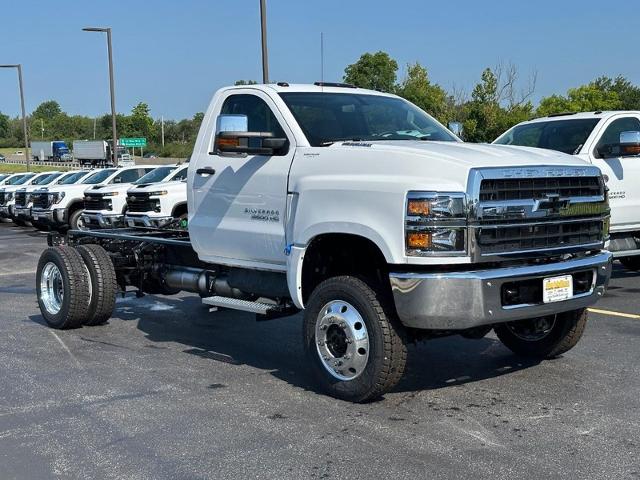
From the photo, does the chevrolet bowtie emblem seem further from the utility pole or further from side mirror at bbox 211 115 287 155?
the utility pole

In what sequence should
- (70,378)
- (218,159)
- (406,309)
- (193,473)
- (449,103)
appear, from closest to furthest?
(193,473) < (406,309) < (70,378) < (218,159) < (449,103)

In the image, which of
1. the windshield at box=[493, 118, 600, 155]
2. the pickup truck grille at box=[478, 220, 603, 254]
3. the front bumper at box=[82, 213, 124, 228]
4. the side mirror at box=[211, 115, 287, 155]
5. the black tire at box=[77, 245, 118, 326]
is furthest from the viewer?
the front bumper at box=[82, 213, 124, 228]

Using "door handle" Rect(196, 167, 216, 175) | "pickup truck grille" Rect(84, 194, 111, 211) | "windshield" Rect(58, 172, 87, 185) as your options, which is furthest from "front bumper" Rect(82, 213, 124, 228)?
"door handle" Rect(196, 167, 216, 175)

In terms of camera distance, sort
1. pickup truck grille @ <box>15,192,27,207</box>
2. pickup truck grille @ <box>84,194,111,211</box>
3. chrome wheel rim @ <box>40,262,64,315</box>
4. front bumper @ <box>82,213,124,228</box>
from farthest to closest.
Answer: pickup truck grille @ <box>15,192,27,207</box>, pickup truck grille @ <box>84,194,111,211</box>, front bumper @ <box>82,213,124,228</box>, chrome wheel rim @ <box>40,262,64,315</box>

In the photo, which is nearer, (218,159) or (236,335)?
(218,159)

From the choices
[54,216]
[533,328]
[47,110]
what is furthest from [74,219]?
Answer: [47,110]

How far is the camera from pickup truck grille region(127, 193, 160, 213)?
17.0 meters

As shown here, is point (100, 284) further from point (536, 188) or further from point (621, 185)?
point (621, 185)

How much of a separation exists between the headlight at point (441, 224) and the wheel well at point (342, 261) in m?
0.45

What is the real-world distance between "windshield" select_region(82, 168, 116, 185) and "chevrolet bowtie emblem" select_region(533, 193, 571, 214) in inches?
716

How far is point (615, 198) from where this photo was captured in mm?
9719

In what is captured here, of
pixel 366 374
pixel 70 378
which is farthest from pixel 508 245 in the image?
pixel 70 378

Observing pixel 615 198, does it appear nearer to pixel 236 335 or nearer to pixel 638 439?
pixel 236 335

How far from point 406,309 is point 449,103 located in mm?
37964
